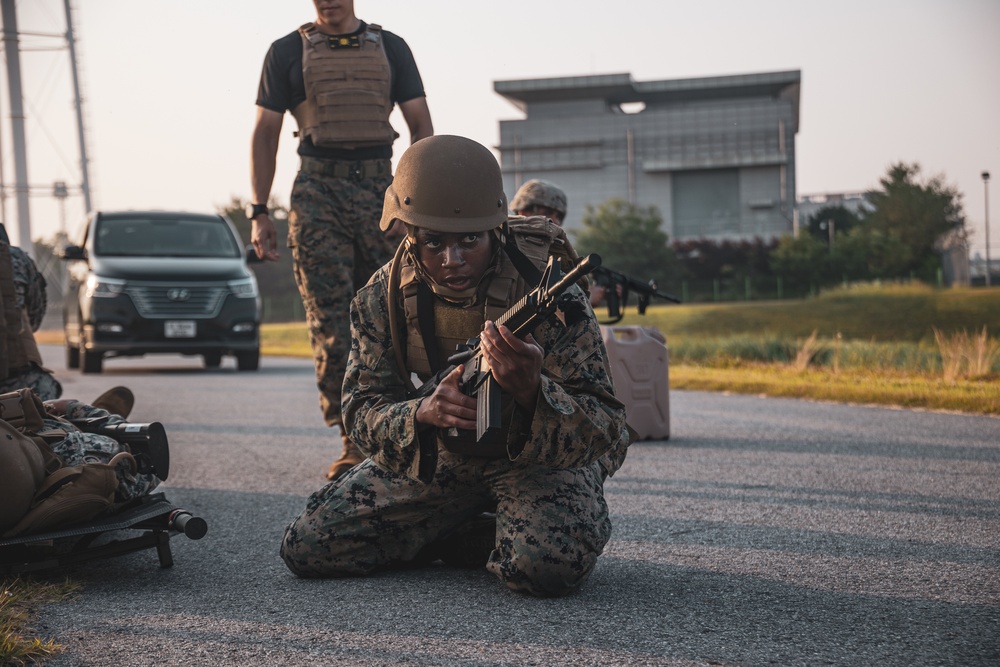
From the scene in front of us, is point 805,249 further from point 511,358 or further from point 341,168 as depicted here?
point 511,358

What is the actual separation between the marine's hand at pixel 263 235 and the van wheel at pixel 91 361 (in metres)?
10.1

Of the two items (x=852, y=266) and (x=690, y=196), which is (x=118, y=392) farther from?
(x=690, y=196)

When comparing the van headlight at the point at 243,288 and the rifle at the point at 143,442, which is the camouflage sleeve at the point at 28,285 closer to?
the rifle at the point at 143,442

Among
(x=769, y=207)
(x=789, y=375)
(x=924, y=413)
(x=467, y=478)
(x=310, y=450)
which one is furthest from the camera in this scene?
(x=769, y=207)

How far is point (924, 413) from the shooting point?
9.45 m

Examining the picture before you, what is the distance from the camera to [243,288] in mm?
15867

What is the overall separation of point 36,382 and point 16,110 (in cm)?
4691

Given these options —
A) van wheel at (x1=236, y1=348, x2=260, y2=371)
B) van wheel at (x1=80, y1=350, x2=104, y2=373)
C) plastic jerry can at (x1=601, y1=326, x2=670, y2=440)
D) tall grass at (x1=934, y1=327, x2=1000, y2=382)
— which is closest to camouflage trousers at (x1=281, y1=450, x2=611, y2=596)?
plastic jerry can at (x1=601, y1=326, x2=670, y2=440)

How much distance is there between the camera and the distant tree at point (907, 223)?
52.4 m

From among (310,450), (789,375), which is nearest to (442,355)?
(310,450)

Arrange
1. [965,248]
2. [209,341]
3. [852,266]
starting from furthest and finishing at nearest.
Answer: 1. [852,266]
2. [965,248]
3. [209,341]

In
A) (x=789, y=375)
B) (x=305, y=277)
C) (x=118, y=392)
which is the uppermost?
(x=305, y=277)

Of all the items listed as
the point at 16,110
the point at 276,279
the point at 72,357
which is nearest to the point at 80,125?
the point at 16,110

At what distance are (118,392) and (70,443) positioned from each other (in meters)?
0.82
